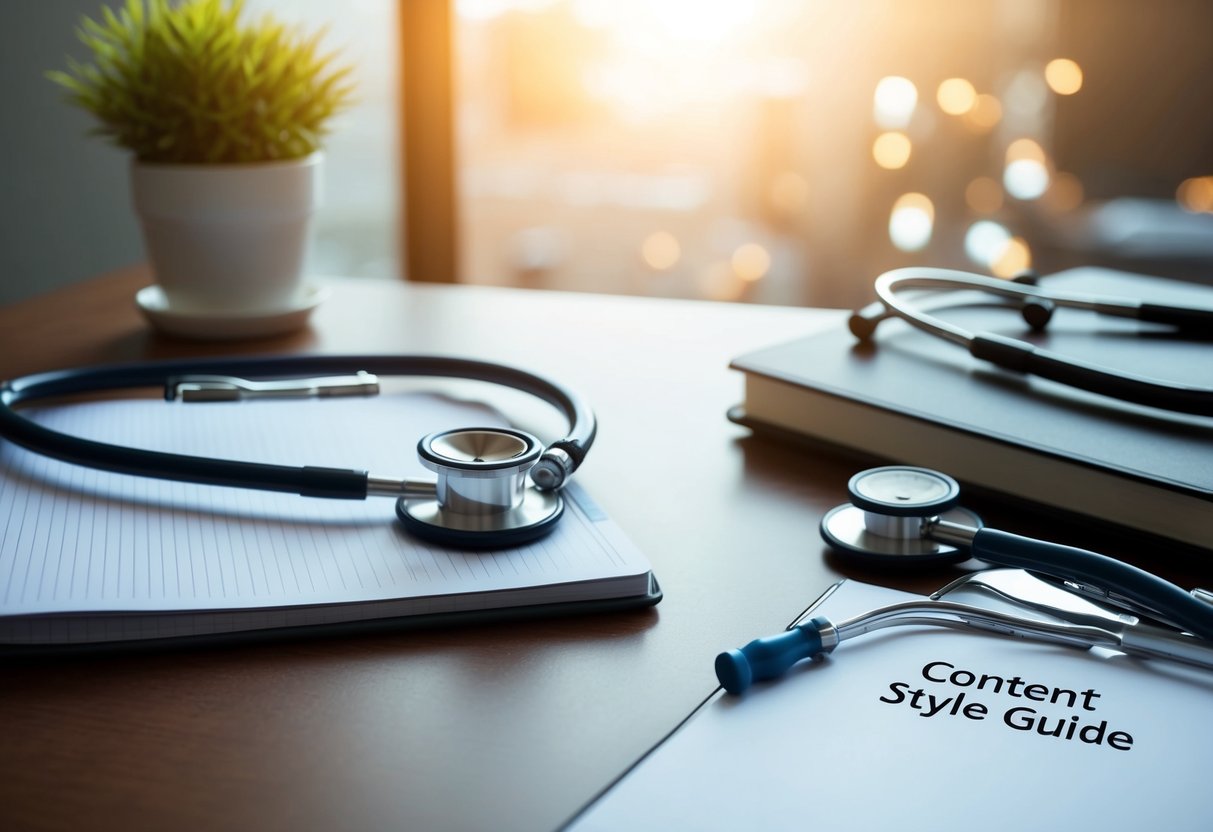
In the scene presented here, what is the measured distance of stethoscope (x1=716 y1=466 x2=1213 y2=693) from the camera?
474mm

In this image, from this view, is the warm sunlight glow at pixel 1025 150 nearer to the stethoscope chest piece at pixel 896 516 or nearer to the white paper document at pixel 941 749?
the stethoscope chest piece at pixel 896 516

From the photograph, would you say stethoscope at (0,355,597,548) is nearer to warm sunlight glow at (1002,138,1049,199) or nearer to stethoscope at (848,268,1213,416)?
stethoscope at (848,268,1213,416)

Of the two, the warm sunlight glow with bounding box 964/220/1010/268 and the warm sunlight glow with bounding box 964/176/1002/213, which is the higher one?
the warm sunlight glow with bounding box 964/176/1002/213

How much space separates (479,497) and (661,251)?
8.39 ft

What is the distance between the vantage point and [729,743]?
17.1 inches

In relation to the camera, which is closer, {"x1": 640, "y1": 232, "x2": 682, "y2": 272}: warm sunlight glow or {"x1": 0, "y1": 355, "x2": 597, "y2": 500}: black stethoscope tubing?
{"x1": 0, "y1": 355, "x2": 597, "y2": 500}: black stethoscope tubing

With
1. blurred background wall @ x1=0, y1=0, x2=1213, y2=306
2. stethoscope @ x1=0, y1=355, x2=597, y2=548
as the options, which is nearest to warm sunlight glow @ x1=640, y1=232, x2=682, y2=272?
blurred background wall @ x1=0, y1=0, x2=1213, y2=306

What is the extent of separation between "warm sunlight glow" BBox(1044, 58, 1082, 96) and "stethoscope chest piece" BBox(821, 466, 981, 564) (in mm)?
2416

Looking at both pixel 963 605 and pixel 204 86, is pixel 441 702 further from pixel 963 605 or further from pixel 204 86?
pixel 204 86

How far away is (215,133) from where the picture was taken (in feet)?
3.20

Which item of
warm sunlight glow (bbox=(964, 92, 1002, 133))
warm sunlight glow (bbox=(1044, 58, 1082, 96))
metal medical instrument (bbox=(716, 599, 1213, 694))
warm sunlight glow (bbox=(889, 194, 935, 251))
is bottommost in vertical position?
warm sunlight glow (bbox=(889, 194, 935, 251))

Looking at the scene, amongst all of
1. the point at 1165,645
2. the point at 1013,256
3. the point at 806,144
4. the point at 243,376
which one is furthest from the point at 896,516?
the point at 806,144

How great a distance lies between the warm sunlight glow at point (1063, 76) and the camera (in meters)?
2.71

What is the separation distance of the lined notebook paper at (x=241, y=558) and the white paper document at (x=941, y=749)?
4.7 inches
